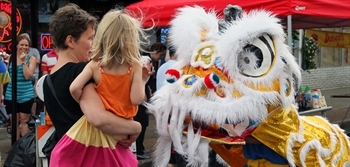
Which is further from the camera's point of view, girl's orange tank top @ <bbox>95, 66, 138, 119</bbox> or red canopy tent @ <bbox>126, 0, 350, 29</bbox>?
red canopy tent @ <bbox>126, 0, 350, 29</bbox>

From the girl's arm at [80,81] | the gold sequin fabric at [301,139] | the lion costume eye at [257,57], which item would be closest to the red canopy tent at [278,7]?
the lion costume eye at [257,57]

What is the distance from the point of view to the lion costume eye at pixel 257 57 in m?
3.40

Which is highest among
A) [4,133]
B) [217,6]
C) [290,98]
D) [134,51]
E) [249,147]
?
[217,6]

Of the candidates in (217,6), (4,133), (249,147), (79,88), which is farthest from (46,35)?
(79,88)

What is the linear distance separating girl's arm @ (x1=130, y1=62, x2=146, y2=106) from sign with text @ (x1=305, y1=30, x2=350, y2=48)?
317 inches

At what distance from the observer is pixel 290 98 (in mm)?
3521

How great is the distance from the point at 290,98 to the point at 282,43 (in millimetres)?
362

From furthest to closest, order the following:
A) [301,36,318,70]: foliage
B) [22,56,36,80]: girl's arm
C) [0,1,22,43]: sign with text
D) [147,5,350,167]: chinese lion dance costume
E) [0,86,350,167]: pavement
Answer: [301,36,318,70]: foliage, [0,1,22,43]: sign with text, [0,86,350,167]: pavement, [22,56,36,80]: girl's arm, [147,5,350,167]: chinese lion dance costume

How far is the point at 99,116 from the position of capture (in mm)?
2672

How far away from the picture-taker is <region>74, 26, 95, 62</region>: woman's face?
2.92 meters

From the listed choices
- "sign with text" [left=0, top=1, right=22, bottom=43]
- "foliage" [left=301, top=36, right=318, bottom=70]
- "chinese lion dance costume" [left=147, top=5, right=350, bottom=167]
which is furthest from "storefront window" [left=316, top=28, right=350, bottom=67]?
"chinese lion dance costume" [left=147, top=5, right=350, bottom=167]

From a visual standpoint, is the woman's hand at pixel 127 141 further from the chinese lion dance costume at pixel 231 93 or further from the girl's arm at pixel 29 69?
the girl's arm at pixel 29 69

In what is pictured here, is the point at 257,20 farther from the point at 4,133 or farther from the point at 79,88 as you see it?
the point at 4,133

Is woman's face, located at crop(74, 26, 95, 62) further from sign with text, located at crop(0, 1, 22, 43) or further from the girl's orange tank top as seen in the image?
sign with text, located at crop(0, 1, 22, 43)
